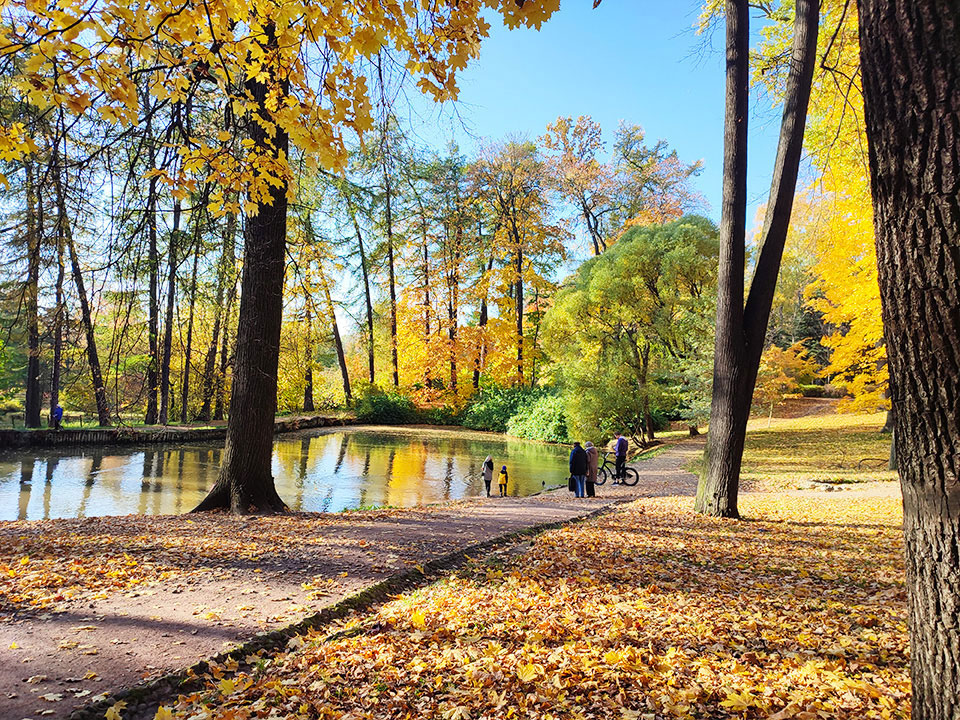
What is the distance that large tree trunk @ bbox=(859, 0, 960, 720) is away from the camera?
2.00 meters

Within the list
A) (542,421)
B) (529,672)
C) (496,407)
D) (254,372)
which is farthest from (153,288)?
(496,407)

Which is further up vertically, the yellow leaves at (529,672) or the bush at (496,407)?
the bush at (496,407)

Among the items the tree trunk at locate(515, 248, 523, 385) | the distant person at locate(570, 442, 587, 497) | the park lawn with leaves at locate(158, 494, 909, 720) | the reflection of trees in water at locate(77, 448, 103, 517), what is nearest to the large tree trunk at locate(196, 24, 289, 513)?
the reflection of trees in water at locate(77, 448, 103, 517)

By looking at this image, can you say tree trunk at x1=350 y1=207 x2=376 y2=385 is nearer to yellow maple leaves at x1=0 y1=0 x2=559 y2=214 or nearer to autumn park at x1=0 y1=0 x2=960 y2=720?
autumn park at x1=0 y1=0 x2=960 y2=720

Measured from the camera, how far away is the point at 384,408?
3250 cm

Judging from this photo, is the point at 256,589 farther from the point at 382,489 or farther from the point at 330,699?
the point at 382,489

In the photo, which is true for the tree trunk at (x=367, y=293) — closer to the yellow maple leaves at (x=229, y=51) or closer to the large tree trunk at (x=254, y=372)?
the large tree trunk at (x=254, y=372)

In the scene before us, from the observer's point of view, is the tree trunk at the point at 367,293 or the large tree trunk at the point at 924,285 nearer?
the large tree trunk at the point at 924,285

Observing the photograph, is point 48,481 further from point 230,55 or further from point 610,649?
point 610,649

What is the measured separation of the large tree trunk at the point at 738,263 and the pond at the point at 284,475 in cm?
668

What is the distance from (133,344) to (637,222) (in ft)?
101

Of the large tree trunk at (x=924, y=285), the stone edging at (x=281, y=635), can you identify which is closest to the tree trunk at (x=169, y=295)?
the stone edging at (x=281, y=635)

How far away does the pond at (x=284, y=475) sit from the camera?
1055cm

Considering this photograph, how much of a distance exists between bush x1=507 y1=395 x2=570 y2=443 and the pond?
1.79m
